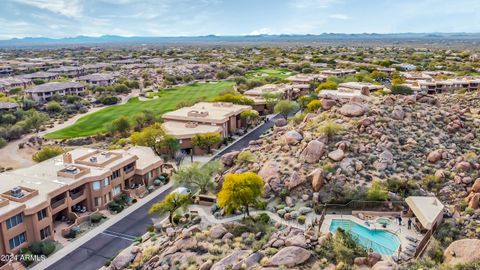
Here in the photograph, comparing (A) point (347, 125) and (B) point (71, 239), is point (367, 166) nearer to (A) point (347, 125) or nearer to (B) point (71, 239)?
(A) point (347, 125)

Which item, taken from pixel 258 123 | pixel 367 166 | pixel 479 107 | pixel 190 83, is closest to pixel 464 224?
pixel 367 166

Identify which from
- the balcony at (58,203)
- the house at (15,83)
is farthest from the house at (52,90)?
the balcony at (58,203)

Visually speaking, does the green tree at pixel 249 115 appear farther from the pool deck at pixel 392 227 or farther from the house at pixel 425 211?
the house at pixel 425 211

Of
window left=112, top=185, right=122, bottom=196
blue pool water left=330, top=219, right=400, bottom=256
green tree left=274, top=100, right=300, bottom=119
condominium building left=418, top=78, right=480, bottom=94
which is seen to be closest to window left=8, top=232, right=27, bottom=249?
window left=112, top=185, right=122, bottom=196

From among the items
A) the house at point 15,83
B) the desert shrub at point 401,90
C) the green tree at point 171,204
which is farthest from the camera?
the house at point 15,83

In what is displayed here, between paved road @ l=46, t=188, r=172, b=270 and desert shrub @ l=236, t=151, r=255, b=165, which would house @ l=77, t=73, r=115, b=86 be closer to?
desert shrub @ l=236, t=151, r=255, b=165
